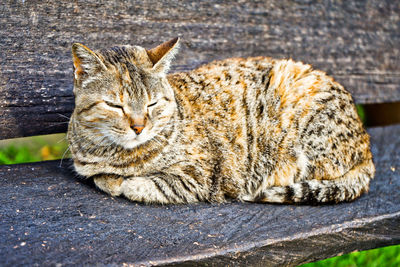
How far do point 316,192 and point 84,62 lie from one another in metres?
1.62

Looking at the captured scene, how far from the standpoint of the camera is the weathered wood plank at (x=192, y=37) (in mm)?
2766

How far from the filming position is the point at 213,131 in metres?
2.82

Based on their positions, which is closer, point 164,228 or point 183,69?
point 164,228

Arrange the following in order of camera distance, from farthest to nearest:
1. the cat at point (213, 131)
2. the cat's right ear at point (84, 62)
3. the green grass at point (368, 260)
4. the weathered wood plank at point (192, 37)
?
1. the green grass at point (368, 260)
2. the weathered wood plank at point (192, 37)
3. the cat at point (213, 131)
4. the cat's right ear at point (84, 62)

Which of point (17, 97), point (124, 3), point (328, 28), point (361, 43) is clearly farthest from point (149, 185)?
point (361, 43)

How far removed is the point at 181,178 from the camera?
262 centimetres

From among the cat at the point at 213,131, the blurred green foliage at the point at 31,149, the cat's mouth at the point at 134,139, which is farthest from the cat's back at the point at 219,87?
the blurred green foliage at the point at 31,149

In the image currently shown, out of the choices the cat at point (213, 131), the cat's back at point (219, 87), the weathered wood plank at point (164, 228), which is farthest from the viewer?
the cat's back at point (219, 87)

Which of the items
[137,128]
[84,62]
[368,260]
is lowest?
[368,260]

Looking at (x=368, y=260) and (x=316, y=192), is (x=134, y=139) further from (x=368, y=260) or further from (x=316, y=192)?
(x=368, y=260)

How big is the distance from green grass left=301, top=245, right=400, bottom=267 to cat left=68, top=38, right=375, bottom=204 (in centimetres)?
101

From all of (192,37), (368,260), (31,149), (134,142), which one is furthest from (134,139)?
(31,149)

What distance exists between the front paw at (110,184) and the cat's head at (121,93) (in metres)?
0.21

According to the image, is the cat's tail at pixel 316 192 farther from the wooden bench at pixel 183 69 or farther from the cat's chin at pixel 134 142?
the cat's chin at pixel 134 142
